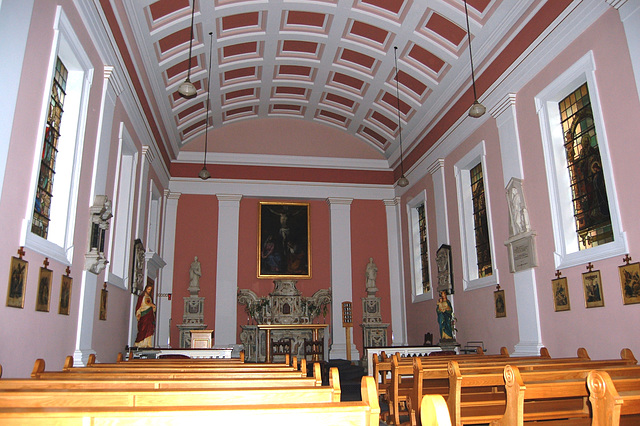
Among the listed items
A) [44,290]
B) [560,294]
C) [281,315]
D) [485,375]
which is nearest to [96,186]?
[44,290]

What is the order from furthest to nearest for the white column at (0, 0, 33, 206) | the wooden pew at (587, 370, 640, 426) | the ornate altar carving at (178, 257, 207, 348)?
1. the ornate altar carving at (178, 257, 207, 348)
2. the white column at (0, 0, 33, 206)
3. the wooden pew at (587, 370, 640, 426)

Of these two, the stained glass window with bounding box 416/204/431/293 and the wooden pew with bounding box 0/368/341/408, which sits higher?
the stained glass window with bounding box 416/204/431/293

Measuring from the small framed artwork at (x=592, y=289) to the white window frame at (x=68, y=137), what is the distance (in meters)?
7.00

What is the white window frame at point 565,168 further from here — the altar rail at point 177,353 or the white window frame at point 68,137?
Result: the white window frame at point 68,137

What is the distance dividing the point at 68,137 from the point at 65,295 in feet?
7.10

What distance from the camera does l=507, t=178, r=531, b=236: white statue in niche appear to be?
27.2ft

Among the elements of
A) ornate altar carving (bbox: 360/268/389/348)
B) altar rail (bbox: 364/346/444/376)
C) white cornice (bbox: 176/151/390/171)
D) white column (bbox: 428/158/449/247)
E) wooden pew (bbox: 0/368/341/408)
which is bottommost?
altar rail (bbox: 364/346/444/376)

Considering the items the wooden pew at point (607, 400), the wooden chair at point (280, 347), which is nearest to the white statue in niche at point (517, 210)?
the wooden pew at point (607, 400)

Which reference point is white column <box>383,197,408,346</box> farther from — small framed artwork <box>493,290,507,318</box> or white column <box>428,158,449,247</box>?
small framed artwork <box>493,290,507,318</box>

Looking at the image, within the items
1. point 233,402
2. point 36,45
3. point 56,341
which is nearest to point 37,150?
point 36,45

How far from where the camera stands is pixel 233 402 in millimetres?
2635

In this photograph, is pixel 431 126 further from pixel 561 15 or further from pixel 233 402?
pixel 233 402

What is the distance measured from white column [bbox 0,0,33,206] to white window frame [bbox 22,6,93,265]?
1.96 feet

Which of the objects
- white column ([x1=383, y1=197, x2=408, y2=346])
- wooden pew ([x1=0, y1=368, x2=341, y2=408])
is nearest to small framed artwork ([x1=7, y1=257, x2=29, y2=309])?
wooden pew ([x1=0, y1=368, x2=341, y2=408])
